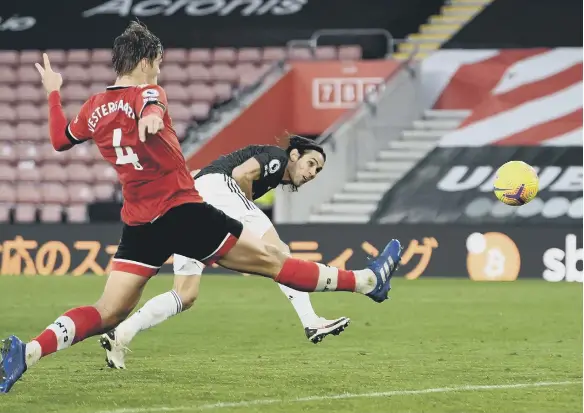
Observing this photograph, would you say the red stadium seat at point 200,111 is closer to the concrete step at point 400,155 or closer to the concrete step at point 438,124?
the concrete step at point 400,155

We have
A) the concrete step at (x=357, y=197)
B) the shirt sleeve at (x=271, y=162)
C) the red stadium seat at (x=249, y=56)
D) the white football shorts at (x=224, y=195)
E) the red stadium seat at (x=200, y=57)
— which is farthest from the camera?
the red stadium seat at (x=200, y=57)

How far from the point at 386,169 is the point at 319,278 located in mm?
14815

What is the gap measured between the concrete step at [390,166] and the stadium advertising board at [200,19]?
3400mm

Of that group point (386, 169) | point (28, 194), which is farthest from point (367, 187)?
point (28, 194)

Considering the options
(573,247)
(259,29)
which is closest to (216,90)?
(259,29)

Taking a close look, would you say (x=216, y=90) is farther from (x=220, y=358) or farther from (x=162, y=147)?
(x=162, y=147)

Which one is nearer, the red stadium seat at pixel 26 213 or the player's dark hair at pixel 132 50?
the player's dark hair at pixel 132 50

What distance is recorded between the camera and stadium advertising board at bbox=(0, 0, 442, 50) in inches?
963

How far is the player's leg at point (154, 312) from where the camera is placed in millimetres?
7984

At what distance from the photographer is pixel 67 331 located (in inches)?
273

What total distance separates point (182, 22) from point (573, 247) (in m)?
10.5

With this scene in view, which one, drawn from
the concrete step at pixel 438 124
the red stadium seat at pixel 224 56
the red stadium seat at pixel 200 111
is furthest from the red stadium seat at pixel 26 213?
the concrete step at pixel 438 124

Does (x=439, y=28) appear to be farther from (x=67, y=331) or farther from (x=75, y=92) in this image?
(x=67, y=331)

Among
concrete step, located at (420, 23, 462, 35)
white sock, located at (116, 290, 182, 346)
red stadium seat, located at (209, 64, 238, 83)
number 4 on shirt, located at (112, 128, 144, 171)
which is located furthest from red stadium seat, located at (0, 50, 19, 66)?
number 4 on shirt, located at (112, 128, 144, 171)
